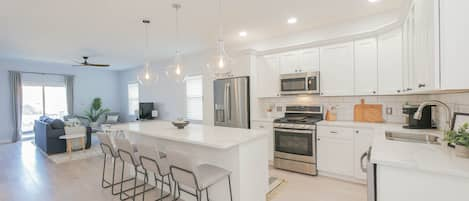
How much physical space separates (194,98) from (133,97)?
3.97m

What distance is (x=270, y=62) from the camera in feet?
14.2

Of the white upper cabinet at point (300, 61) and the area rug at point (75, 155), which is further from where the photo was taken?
the area rug at point (75, 155)

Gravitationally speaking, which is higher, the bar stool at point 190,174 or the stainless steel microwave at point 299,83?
the stainless steel microwave at point 299,83

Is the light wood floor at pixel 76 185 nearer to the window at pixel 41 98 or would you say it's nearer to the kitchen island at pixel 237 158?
the kitchen island at pixel 237 158

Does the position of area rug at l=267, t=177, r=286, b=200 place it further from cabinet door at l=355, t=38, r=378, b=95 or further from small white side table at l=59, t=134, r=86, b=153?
small white side table at l=59, t=134, r=86, b=153

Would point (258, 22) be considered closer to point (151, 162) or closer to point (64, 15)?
point (151, 162)

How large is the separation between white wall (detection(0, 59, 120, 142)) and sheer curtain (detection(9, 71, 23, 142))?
11cm

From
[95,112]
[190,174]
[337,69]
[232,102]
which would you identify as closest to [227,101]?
[232,102]

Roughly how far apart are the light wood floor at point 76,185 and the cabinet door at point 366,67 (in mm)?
1451

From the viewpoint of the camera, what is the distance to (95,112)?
27.9 feet

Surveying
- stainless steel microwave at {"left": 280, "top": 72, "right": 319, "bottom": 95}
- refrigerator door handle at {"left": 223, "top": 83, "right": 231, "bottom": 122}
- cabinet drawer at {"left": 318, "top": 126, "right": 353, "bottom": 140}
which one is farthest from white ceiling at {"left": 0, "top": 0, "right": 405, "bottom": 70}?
cabinet drawer at {"left": 318, "top": 126, "right": 353, "bottom": 140}

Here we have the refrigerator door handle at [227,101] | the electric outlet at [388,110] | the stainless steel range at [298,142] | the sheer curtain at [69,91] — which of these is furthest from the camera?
the sheer curtain at [69,91]

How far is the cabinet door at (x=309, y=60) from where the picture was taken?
3.76 meters

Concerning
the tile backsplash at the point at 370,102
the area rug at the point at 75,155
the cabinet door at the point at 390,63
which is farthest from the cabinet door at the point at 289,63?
the area rug at the point at 75,155
